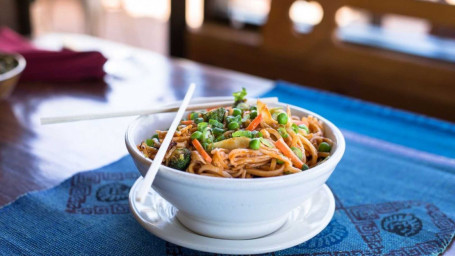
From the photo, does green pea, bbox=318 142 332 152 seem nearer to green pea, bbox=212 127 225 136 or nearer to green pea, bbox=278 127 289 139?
green pea, bbox=278 127 289 139

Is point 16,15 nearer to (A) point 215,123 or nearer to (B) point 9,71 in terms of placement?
(B) point 9,71

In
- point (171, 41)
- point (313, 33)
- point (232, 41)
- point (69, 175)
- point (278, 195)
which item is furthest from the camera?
point (171, 41)

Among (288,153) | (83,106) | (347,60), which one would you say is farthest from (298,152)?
(347,60)

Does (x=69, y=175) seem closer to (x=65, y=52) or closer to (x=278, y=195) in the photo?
(x=278, y=195)

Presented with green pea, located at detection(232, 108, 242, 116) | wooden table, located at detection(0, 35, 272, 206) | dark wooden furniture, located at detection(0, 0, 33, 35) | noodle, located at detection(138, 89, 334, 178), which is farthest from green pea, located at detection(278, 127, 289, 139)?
dark wooden furniture, located at detection(0, 0, 33, 35)

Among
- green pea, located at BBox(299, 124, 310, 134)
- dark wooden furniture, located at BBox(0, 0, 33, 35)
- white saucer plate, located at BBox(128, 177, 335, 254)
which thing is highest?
green pea, located at BBox(299, 124, 310, 134)

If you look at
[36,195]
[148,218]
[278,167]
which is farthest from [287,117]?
[36,195]
